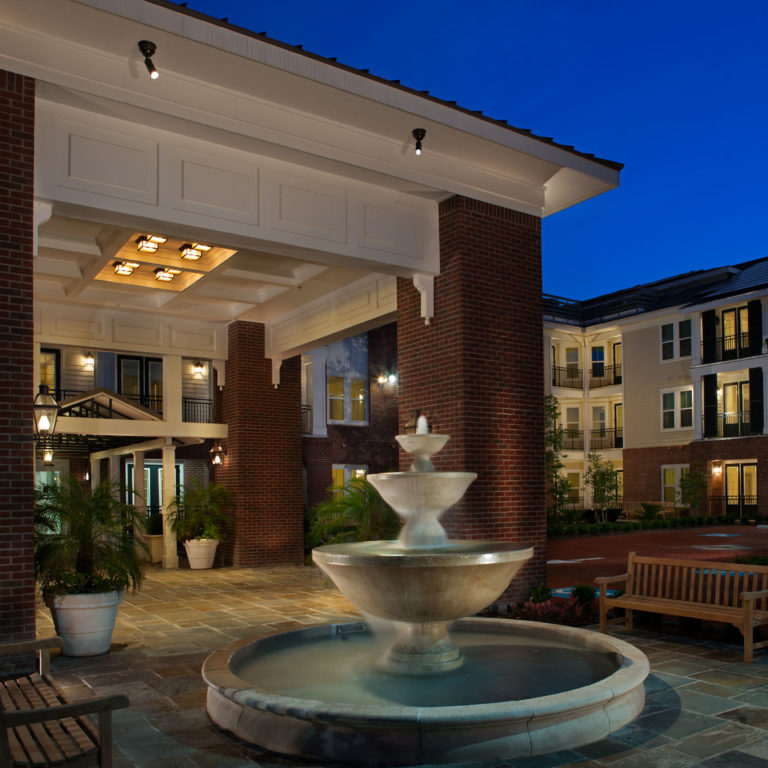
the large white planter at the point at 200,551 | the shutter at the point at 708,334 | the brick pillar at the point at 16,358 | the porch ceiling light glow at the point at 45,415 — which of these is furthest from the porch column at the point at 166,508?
the shutter at the point at 708,334

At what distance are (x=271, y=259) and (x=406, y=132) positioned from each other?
5.01m

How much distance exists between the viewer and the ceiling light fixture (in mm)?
12445

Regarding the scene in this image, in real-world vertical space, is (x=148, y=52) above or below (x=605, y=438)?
above

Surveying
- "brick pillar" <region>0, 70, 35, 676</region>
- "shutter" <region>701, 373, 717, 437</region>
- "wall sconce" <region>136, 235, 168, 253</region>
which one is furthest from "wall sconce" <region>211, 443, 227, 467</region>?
"shutter" <region>701, 373, 717, 437</region>

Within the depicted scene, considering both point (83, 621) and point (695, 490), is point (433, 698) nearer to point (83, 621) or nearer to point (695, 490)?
point (83, 621)

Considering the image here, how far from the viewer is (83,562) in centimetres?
848

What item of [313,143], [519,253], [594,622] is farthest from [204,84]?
[594,622]

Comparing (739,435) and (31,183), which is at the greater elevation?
(31,183)

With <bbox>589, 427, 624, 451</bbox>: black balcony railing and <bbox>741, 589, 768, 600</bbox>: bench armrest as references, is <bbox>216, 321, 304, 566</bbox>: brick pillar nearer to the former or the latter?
→ <bbox>741, 589, 768, 600</bbox>: bench armrest

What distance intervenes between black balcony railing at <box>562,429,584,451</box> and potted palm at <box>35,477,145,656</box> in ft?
97.8

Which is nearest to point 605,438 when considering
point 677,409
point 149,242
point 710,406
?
point 677,409

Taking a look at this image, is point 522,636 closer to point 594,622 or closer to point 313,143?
point 594,622

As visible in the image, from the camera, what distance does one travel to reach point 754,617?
281 inches

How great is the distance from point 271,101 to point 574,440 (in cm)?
3039
